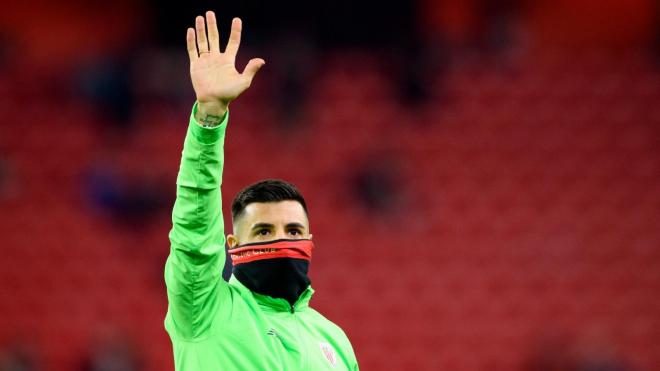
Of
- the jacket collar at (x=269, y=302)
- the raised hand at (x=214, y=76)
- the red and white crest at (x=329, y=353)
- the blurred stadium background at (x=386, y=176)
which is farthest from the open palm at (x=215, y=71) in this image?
the blurred stadium background at (x=386, y=176)

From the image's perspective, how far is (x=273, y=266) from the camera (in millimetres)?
2564

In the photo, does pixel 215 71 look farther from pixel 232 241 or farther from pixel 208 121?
pixel 232 241

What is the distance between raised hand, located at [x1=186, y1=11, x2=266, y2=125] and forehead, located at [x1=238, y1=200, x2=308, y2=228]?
35cm

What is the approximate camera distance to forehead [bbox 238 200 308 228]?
102 inches

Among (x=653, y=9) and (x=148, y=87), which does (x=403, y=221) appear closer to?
(x=148, y=87)

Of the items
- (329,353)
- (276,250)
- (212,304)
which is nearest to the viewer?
(212,304)

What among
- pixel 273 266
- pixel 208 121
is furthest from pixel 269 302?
pixel 208 121

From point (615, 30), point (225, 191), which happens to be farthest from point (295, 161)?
point (615, 30)

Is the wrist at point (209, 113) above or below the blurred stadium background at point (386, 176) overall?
below

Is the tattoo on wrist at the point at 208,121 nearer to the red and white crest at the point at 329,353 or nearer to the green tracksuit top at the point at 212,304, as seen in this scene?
the green tracksuit top at the point at 212,304

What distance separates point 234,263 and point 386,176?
17.7ft

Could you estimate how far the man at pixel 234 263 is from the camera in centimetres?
232

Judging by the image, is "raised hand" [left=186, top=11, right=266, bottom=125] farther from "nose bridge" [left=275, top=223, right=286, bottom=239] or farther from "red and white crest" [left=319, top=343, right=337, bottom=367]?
"red and white crest" [left=319, top=343, right=337, bottom=367]

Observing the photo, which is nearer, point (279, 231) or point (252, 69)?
point (252, 69)
